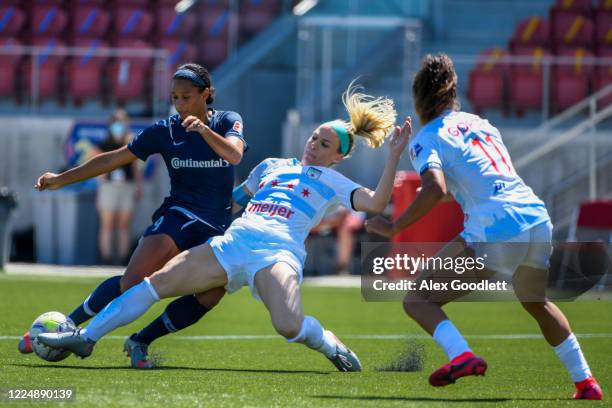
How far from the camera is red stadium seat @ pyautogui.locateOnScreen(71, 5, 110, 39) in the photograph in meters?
21.2

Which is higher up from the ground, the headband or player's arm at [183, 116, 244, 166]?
the headband

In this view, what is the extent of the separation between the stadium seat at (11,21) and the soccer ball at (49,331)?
14.6 metres

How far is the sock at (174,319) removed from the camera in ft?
25.3

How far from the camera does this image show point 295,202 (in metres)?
7.34

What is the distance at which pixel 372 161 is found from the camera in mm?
18578

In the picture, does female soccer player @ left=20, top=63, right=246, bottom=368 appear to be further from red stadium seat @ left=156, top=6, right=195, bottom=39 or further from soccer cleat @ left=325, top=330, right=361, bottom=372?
red stadium seat @ left=156, top=6, right=195, bottom=39

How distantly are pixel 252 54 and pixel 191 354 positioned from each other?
1343 cm

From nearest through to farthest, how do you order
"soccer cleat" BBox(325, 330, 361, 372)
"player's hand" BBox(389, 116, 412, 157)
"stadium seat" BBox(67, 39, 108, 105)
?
"player's hand" BBox(389, 116, 412, 157) < "soccer cleat" BBox(325, 330, 361, 372) < "stadium seat" BBox(67, 39, 108, 105)

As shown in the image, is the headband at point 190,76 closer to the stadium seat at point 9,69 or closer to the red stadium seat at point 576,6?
→ the stadium seat at point 9,69

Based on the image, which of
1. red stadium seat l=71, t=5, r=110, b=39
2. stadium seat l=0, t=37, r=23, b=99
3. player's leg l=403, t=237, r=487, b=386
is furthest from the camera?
red stadium seat l=71, t=5, r=110, b=39

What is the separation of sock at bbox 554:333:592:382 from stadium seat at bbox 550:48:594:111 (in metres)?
12.6

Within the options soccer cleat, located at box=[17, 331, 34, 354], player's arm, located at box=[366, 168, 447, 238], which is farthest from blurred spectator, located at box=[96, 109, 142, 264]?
player's arm, located at box=[366, 168, 447, 238]

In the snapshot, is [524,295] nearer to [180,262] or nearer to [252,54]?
[180,262]

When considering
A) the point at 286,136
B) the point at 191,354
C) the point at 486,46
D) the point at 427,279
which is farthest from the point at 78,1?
the point at 427,279
